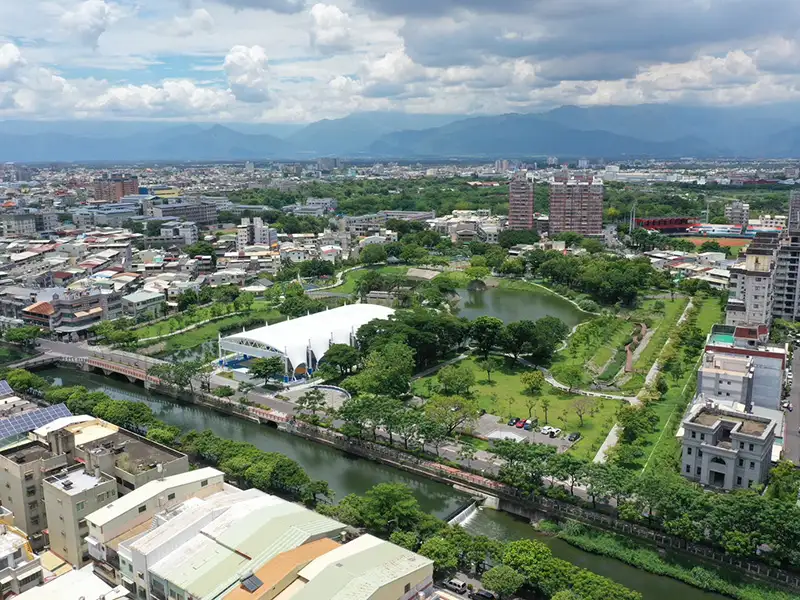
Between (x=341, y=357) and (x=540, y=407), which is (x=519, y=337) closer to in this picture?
(x=540, y=407)

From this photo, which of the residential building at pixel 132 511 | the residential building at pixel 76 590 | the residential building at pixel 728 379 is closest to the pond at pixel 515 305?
the residential building at pixel 728 379

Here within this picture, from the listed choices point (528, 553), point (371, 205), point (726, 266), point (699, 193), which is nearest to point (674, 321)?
point (726, 266)

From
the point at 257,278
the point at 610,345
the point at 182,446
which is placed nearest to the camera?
the point at 182,446

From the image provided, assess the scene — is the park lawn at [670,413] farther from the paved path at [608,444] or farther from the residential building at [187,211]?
the residential building at [187,211]

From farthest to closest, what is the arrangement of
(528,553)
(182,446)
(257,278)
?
(257,278), (182,446), (528,553)

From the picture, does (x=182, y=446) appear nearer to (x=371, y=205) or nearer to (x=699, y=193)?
(x=371, y=205)
